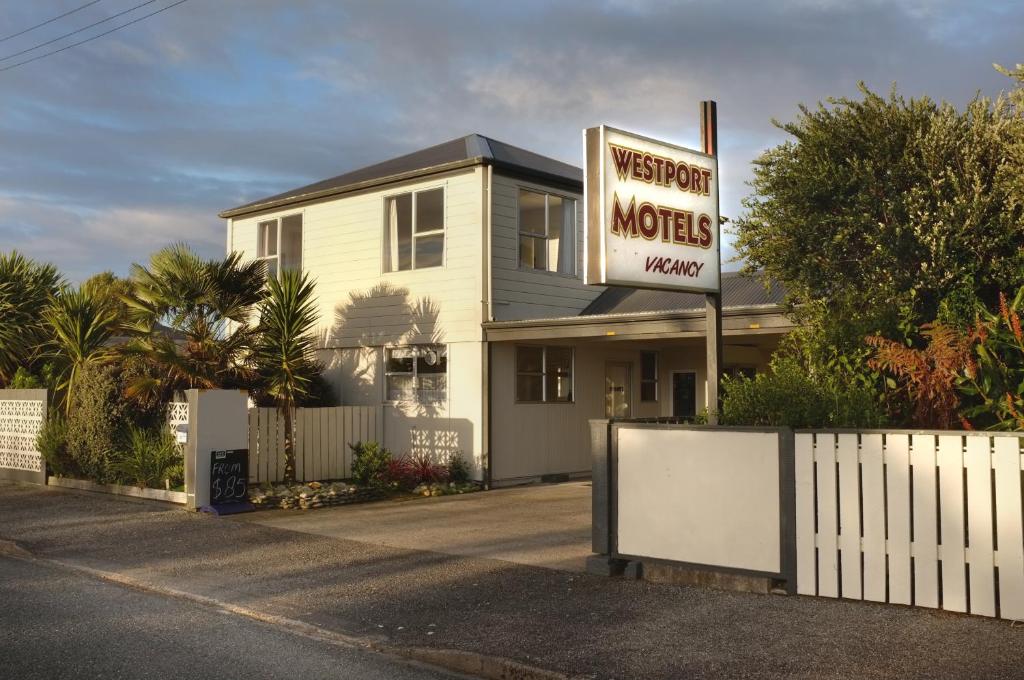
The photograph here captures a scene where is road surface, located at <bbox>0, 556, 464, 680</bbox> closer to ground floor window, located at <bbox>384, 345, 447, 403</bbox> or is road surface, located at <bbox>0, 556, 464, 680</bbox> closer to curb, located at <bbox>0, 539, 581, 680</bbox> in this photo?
curb, located at <bbox>0, 539, 581, 680</bbox>

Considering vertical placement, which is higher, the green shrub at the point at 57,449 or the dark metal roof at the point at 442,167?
the dark metal roof at the point at 442,167

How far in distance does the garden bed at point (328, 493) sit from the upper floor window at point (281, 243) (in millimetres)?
6189

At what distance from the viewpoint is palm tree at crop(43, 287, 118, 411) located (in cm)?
1730

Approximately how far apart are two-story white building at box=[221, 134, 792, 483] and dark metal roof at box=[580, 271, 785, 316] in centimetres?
4

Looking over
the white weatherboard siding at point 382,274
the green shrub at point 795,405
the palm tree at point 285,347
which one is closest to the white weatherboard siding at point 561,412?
the white weatherboard siding at point 382,274

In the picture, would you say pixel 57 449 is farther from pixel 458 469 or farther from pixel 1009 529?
pixel 1009 529

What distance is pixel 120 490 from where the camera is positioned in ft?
51.3

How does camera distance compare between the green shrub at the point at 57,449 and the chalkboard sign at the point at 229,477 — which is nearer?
the chalkboard sign at the point at 229,477

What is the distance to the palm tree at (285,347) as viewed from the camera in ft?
52.1

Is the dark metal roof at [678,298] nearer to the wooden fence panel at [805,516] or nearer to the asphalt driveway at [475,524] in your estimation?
the asphalt driveway at [475,524]

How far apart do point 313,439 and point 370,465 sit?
50.3 inches

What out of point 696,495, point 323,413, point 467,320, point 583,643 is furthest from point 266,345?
point 583,643

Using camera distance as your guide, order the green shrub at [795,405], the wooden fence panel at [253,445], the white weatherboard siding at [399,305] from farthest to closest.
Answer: the white weatherboard siding at [399,305], the wooden fence panel at [253,445], the green shrub at [795,405]

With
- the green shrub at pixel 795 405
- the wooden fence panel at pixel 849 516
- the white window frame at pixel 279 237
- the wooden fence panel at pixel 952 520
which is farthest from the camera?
the white window frame at pixel 279 237
